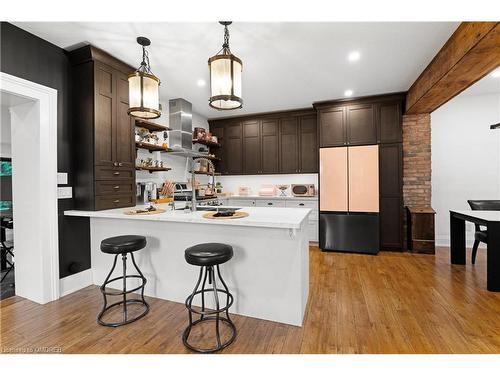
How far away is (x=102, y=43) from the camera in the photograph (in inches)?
99.0

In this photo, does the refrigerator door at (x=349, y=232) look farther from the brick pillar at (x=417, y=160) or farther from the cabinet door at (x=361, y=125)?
the cabinet door at (x=361, y=125)

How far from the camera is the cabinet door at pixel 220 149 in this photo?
222 inches

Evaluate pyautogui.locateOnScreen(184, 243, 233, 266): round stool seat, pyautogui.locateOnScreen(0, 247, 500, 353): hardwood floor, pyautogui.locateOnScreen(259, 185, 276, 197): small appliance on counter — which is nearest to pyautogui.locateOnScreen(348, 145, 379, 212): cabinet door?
pyautogui.locateOnScreen(0, 247, 500, 353): hardwood floor

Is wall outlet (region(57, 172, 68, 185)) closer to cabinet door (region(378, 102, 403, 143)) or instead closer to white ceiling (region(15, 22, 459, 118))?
white ceiling (region(15, 22, 459, 118))

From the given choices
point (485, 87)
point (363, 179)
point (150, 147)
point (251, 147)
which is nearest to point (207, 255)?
point (150, 147)

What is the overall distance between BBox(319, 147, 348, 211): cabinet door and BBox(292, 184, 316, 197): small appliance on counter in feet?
1.77

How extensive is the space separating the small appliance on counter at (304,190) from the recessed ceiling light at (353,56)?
2.64 meters

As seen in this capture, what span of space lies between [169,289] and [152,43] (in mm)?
2574

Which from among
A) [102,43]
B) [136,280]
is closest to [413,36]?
[102,43]

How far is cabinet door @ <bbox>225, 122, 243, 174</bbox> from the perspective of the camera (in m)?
5.50

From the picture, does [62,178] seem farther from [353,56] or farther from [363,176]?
[363,176]
